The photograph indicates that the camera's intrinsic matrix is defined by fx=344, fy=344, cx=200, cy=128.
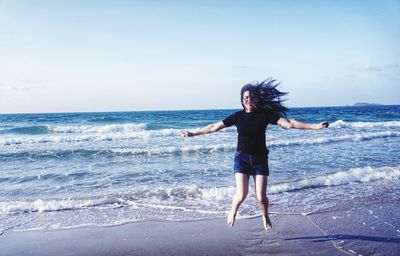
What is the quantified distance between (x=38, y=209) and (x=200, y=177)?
14.3 feet

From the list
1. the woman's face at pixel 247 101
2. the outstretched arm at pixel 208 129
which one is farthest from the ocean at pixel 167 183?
the woman's face at pixel 247 101

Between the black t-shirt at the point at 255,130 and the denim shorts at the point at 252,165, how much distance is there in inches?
2.5

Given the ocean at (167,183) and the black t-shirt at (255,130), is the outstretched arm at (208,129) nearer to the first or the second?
the black t-shirt at (255,130)

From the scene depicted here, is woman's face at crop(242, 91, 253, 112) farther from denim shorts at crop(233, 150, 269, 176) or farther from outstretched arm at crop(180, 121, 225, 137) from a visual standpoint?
denim shorts at crop(233, 150, 269, 176)

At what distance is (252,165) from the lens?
4.78 metres

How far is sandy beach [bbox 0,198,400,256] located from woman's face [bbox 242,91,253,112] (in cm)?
189

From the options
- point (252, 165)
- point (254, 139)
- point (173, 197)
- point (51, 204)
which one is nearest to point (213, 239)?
point (252, 165)

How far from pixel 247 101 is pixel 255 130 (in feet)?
1.41

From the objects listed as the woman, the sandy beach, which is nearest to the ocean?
the sandy beach

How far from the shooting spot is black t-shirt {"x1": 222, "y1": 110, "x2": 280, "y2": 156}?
4.79 metres

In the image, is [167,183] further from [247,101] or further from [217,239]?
[247,101]

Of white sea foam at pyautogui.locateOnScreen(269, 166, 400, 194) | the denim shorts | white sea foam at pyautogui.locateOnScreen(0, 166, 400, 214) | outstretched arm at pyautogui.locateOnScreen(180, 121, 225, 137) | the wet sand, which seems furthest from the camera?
white sea foam at pyautogui.locateOnScreen(269, 166, 400, 194)

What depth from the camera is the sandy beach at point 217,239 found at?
15.1 feet

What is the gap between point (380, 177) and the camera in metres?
9.19
